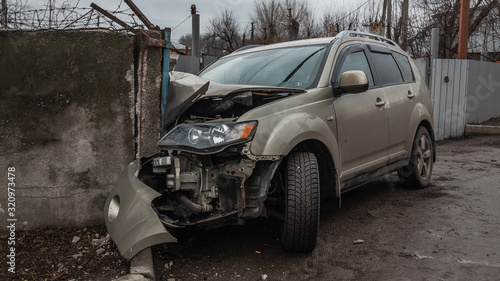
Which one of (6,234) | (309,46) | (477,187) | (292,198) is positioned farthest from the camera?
(477,187)

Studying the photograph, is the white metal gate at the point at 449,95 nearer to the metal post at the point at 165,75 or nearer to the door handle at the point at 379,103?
the door handle at the point at 379,103

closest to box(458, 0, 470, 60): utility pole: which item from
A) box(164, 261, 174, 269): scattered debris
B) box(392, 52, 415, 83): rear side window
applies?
→ box(392, 52, 415, 83): rear side window

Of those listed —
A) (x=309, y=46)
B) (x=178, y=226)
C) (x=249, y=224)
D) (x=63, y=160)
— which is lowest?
(x=249, y=224)

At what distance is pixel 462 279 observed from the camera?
312 cm

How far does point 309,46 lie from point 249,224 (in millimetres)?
1862

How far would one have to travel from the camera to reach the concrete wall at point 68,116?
12.9 ft

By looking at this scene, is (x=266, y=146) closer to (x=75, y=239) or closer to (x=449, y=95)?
(x=75, y=239)

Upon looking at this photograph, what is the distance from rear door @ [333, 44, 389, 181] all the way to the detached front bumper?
1.73 metres

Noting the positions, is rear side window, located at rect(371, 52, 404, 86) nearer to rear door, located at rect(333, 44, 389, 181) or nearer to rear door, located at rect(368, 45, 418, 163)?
rear door, located at rect(368, 45, 418, 163)

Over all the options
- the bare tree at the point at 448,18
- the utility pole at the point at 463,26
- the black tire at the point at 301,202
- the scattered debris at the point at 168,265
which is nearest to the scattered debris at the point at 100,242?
the scattered debris at the point at 168,265

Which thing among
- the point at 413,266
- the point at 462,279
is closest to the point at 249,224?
the point at 413,266

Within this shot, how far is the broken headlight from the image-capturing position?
10.2 ft

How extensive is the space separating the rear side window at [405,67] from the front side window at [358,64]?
2.84 ft

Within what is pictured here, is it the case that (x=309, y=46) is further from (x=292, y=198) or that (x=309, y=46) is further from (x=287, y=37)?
(x=287, y=37)
